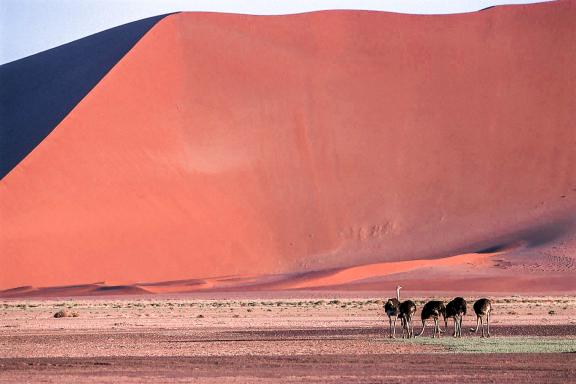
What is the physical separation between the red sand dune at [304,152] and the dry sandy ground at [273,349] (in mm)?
28950

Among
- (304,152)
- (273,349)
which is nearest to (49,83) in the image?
(304,152)

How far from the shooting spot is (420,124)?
76.2 meters

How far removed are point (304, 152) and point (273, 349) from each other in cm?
5302

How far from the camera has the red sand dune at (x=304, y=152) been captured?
67500 millimetres

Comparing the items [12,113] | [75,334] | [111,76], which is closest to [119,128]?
[111,76]

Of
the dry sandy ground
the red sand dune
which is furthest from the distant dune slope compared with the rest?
the dry sandy ground

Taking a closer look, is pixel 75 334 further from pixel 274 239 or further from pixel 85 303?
pixel 274 239

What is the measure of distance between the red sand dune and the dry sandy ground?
95.0 ft

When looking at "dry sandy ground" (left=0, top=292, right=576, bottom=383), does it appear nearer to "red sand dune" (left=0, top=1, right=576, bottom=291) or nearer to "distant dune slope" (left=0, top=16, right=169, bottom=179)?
"red sand dune" (left=0, top=1, right=576, bottom=291)

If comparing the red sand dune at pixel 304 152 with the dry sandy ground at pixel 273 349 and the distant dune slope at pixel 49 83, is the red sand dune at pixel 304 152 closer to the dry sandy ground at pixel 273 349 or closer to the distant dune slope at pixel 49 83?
the distant dune slope at pixel 49 83

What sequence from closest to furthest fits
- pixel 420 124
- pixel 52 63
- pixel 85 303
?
1. pixel 85 303
2. pixel 420 124
3. pixel 52 63

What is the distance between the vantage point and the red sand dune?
67.5 m

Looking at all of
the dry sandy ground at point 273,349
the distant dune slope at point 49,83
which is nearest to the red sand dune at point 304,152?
the distant dune slope at point 49,83

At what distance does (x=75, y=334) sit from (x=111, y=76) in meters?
47.3
